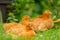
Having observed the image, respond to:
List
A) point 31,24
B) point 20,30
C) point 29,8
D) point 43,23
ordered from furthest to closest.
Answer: point 29,8 → point 43,23 → point 31,24 → point 20,30

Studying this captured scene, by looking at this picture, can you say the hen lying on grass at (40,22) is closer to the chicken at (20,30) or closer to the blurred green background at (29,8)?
the chicken at (20,30)

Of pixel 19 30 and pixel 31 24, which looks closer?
pixel 19 30

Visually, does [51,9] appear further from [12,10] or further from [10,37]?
[10,37]

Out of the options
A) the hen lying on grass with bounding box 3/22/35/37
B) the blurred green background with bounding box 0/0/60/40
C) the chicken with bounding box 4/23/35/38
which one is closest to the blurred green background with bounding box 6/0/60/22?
the blurred green background with bounding box 0/0/60/40

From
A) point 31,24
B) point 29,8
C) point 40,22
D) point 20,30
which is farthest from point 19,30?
point 29,8

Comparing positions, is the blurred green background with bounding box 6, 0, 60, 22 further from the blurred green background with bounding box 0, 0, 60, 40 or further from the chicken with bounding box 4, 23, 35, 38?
the chicken with bounding box 4, 23, 35, 38

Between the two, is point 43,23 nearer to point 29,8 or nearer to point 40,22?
point 40,22

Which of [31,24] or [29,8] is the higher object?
[29,8]

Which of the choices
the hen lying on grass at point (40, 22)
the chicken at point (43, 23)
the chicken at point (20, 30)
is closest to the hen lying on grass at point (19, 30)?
the chicken at point (20, 30)
